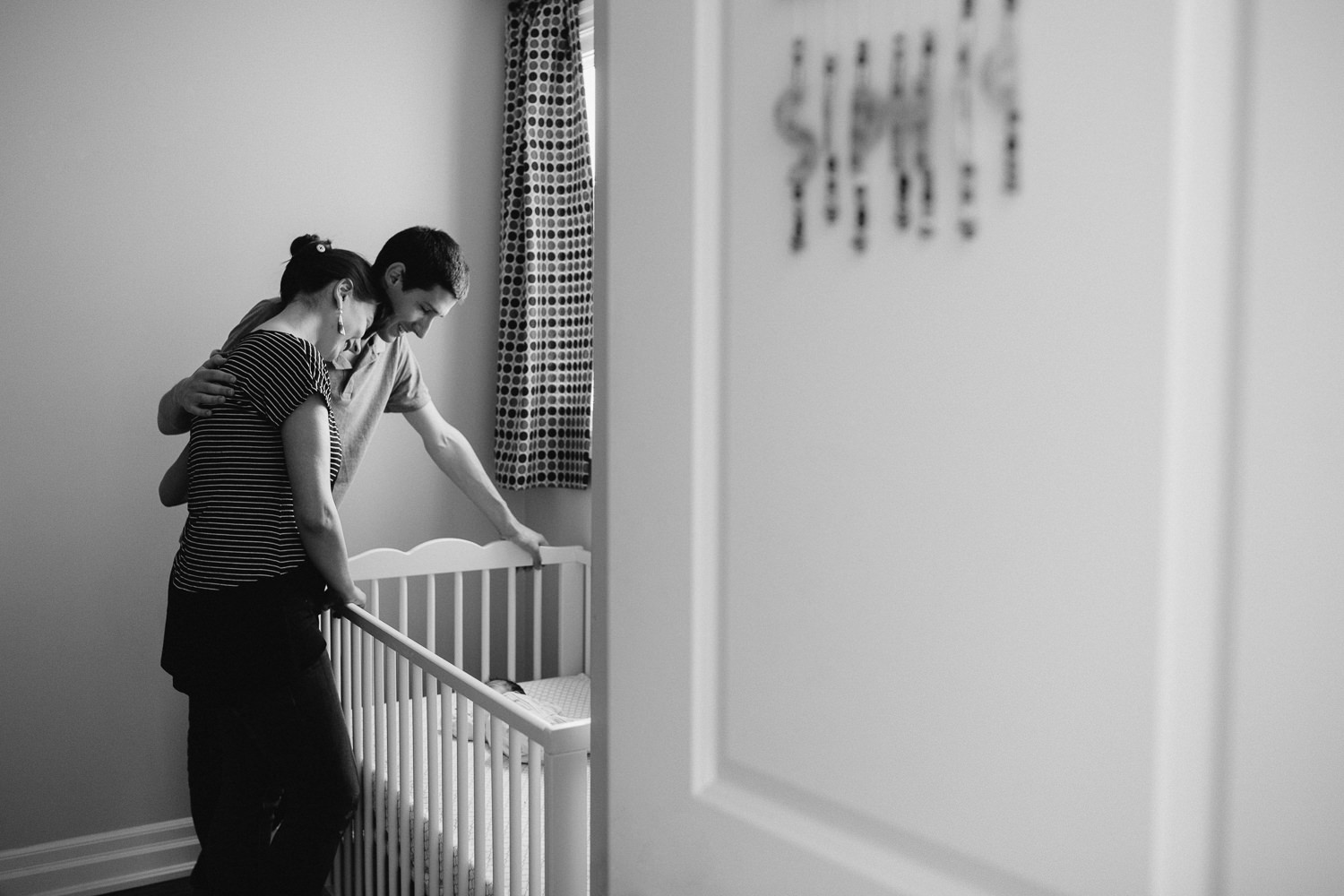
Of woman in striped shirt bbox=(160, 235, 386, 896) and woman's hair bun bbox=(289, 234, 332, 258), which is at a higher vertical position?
woman's hair bun bbox=(289, 234, 332, 258)

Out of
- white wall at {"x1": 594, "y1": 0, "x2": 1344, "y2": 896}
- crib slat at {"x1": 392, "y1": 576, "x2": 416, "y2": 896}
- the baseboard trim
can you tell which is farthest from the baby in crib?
white wall at {"x1": 594, "y1": 0, "x2": 1344, "y2": 896}

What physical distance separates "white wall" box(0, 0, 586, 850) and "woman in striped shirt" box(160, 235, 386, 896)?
2.69 ft

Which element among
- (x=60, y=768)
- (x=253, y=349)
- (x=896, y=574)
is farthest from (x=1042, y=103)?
(x=60, y=768)

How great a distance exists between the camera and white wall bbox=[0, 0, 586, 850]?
233 cm

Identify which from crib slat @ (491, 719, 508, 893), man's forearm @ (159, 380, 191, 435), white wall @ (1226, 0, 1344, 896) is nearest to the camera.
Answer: white wall @ (1226, 0, 1344, 896)

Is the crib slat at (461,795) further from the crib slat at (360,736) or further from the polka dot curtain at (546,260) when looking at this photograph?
the polka dot curtain at (546,260)

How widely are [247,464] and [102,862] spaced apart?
1.46m

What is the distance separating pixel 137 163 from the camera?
7.97 ft

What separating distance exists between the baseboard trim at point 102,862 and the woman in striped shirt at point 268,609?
84 centimetres

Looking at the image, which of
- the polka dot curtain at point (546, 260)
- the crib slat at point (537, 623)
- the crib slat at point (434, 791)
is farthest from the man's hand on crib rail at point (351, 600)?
the polka dot curtain at point (546, 260)

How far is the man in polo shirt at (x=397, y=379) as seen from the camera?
1823 millimetres

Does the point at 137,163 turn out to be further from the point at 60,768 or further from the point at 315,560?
the point at 60,768

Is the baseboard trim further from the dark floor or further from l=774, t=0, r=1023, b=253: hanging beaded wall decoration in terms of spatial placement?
l=774, t=0, r=1023, b=253: hanging beaded wall decoration

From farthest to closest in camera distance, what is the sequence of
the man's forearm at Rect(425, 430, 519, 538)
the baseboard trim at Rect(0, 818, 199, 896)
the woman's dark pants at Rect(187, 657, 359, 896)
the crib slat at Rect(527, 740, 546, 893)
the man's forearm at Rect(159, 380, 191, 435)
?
the man's forearm at Rect(425, 430, 519, 538) → the baseboard trim at Rect(0, 818, 199, 896) → the man's forearm at Rect(159, 380, 191, 435) → the woman's dark pants at Rect(187, 657, 359, 896) → the crib slat at Rect(527, 740, 546, 893)
